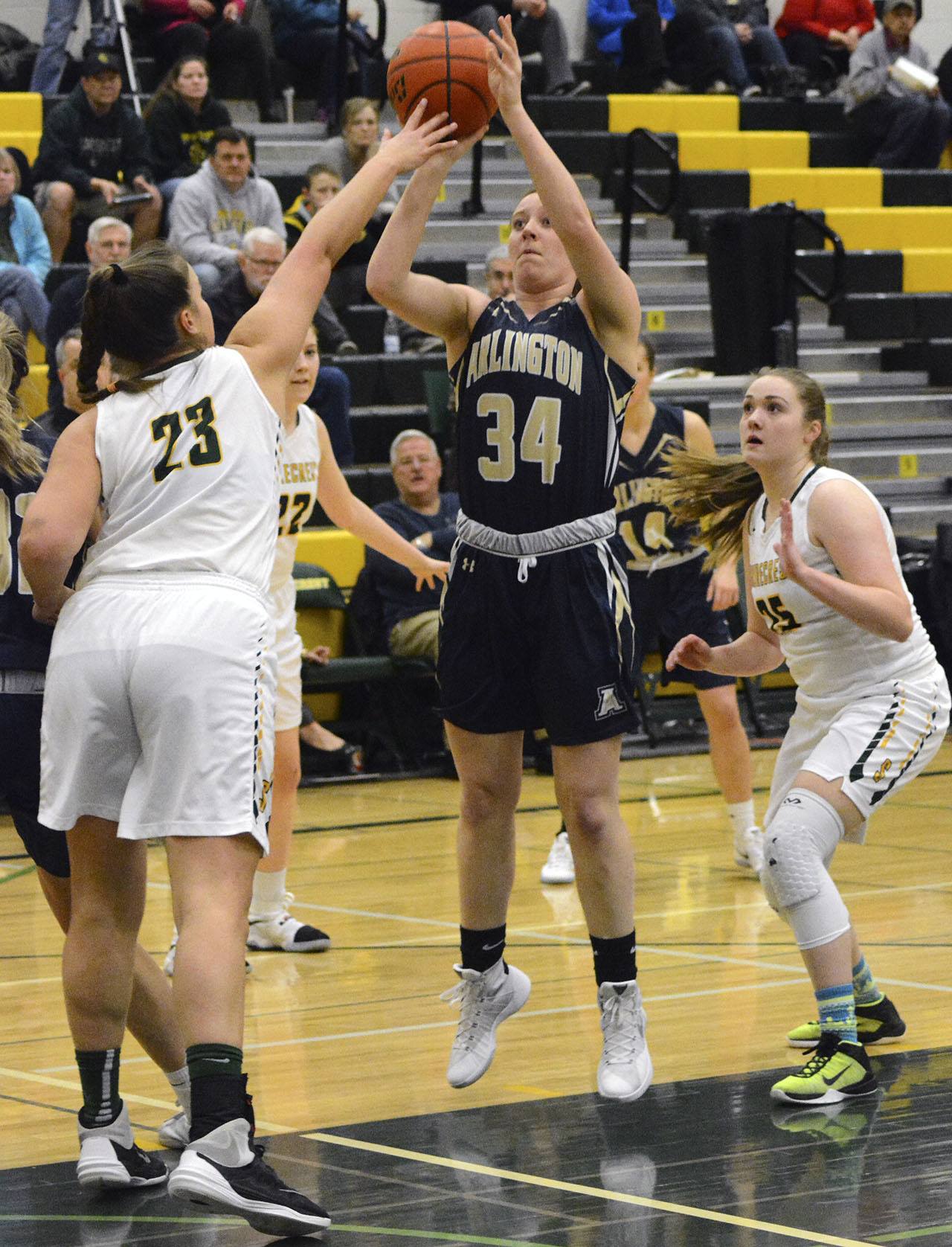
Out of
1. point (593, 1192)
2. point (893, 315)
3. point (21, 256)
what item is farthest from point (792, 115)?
point (593, 1192)

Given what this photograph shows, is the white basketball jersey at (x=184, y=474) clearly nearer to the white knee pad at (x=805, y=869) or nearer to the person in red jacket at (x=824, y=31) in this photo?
the white knee pad at (x=805, y=869)

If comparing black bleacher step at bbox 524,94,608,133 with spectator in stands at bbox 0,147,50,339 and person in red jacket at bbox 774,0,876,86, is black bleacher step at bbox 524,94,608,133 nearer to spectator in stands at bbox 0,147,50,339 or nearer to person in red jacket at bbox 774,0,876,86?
person in red jacket at bbox 774,0,876,86

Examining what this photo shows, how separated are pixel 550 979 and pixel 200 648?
2513 millimetres

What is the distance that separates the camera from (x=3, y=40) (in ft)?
41.8

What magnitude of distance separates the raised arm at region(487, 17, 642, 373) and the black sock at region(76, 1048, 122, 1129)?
177cm

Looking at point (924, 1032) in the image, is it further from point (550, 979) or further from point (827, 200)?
point (827, 200)

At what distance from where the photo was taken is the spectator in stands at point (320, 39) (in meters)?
13.4

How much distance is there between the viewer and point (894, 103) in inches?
590

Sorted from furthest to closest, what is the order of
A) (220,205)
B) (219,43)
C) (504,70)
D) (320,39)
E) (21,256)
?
→ (320,39)
(219,43)
(220,205)
(21,256)
(504,70)

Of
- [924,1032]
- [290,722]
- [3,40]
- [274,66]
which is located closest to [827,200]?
[274,66]

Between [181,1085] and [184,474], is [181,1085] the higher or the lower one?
the lower one

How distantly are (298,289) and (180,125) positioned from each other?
330 inches

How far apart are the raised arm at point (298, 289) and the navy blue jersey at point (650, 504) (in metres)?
3.63

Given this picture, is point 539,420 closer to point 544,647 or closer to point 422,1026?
point 544,647
